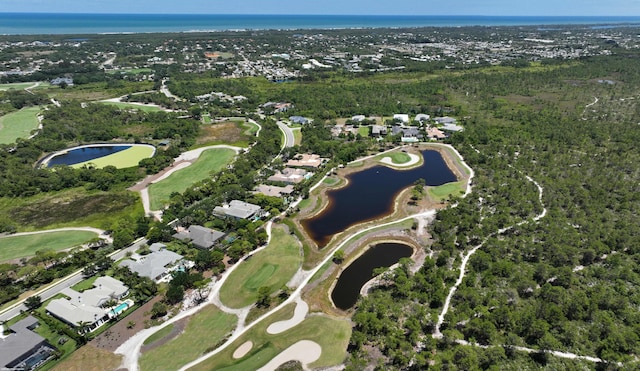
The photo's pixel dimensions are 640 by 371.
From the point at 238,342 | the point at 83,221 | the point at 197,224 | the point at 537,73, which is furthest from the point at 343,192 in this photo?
the point at 537,73

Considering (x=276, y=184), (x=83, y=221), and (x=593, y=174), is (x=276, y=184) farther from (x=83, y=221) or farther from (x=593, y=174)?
(x=593, y=174)

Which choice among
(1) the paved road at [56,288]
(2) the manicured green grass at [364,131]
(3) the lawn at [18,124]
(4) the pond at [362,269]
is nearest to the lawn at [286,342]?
(4) the pond at [362,269]

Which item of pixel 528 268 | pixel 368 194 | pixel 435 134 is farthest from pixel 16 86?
pixel 528 268

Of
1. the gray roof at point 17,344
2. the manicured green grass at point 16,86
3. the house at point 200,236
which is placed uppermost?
the manicured green grass at point 16,86

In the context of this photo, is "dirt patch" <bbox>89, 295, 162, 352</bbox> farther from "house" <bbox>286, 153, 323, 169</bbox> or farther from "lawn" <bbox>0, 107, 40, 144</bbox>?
"lawn" <bbox>0, 107, 40, 144</bbox>

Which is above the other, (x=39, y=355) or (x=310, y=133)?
(x=310, y=133)

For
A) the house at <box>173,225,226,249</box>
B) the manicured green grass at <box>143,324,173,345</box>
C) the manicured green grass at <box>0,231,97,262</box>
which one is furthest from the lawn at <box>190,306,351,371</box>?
the manicured green grass at <box>0,231,97,262</box>

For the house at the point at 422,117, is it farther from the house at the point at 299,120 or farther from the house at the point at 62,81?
the house at the point at 62,81
